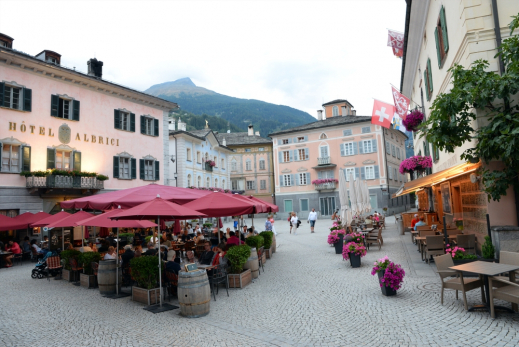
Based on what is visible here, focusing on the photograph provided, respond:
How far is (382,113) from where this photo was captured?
15.0 m

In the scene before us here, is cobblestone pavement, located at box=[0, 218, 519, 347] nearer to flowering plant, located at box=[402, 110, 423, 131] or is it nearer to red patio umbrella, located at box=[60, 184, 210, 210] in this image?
red patio umbrella, located at box=[60, 184, 210, 210]

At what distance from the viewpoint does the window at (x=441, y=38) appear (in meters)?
11.2

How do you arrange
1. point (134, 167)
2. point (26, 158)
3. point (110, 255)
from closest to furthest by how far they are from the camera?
point (110, 255) → point (26, 158) → point (134, 167)

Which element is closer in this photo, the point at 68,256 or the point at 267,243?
the point at 68,256

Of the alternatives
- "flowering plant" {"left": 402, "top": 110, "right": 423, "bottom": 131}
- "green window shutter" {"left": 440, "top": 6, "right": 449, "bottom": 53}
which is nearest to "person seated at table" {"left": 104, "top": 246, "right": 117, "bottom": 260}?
"green window shutter" {"left": 440, "top": 6, "right": 449, "bottom": 53}

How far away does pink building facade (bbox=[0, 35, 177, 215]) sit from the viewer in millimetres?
17969

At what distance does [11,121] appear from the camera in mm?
17969

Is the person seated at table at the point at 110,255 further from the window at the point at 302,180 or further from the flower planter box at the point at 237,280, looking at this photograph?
the window at the point at 302,180

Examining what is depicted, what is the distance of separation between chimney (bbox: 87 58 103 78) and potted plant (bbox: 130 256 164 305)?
69.1ft

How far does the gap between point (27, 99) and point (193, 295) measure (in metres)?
17.5

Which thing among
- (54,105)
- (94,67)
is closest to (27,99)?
(54,105)

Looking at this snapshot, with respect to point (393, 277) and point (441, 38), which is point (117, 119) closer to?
point (441, 38)

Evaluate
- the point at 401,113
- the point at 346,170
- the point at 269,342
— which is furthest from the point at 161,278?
the point at 346,170

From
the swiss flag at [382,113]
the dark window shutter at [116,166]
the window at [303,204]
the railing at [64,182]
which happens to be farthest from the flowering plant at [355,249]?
the window at [303,204]
